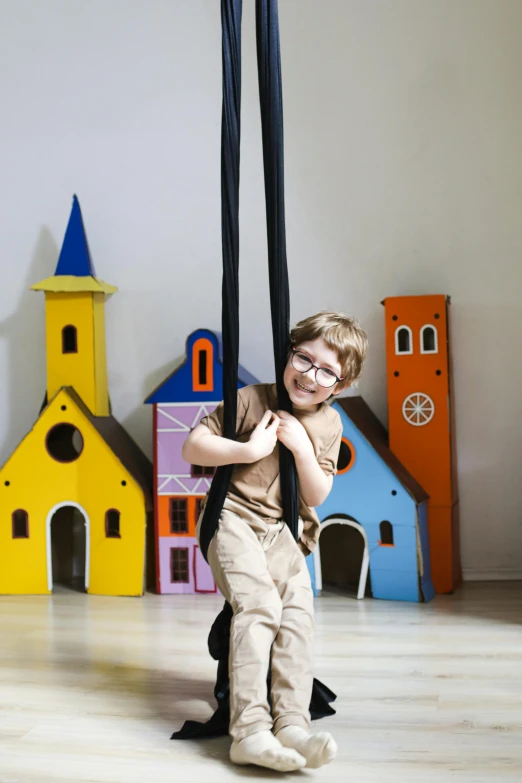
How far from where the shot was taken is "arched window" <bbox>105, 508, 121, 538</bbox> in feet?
6.93

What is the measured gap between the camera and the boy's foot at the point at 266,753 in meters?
1.06

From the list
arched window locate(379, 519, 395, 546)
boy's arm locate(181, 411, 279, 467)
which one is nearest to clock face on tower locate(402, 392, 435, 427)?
arched window locate(379, 519, 395, 546)

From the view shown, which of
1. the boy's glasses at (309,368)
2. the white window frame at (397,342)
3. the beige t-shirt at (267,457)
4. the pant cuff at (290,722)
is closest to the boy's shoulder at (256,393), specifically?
the beige t-shirt at (267,457)

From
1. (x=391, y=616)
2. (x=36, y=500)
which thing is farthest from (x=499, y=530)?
(x=36, y=500)

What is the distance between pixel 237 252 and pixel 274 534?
455 mm

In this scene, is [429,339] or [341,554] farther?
[341,554]

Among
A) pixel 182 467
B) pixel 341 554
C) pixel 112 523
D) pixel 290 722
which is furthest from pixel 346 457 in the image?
pixel 290 722

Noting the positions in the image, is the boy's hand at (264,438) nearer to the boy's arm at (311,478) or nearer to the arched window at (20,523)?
the boy's arm at (311,478)

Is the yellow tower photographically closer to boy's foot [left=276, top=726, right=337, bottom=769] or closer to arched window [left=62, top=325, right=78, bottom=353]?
arched window [left=62, top=325, right=78, bottom=353]

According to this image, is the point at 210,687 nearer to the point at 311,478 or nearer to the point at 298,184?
the point at 311,478

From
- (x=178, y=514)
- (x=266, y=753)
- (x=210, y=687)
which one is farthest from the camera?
(x=178, y=514)

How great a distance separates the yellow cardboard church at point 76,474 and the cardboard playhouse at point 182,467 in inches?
2.3

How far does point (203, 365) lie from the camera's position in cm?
212

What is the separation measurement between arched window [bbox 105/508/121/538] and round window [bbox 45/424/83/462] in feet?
0.59
